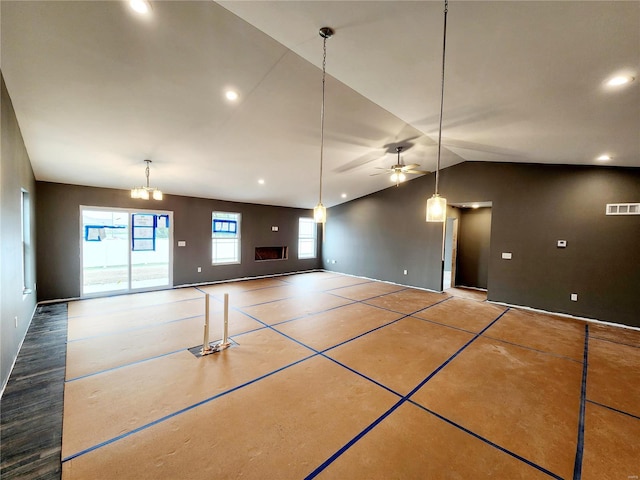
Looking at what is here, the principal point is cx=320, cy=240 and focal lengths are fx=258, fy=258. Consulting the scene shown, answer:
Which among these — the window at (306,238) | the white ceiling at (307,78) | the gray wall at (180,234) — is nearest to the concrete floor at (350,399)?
the gray wall at (180,234)

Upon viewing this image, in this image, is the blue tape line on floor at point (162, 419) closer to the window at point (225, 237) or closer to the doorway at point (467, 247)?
the window at point (225, 237)

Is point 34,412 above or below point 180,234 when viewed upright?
below

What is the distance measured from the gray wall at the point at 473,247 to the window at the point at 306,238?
17.2 feet

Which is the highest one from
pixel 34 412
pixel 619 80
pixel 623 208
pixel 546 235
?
pixel 619 80

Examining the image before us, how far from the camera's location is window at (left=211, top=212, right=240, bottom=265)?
7957mm

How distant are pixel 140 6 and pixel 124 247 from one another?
19.5ft

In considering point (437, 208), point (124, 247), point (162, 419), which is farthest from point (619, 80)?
point (124, 247)

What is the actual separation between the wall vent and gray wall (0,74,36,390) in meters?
8.82

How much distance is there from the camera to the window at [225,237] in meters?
7.96

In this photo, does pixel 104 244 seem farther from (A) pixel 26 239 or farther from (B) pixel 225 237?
(B) pixel 225 237

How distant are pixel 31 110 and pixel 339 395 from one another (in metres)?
4.80

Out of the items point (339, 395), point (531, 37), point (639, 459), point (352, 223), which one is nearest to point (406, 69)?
point (531, 37)

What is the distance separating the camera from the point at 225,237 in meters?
8.23

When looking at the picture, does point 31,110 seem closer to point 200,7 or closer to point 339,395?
point 200,7
